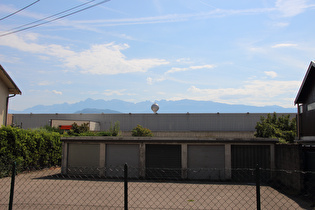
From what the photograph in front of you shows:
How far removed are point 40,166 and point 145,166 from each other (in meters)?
8.33

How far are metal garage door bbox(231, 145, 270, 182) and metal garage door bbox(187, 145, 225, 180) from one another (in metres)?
0.82

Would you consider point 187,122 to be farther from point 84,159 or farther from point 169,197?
point 169,197

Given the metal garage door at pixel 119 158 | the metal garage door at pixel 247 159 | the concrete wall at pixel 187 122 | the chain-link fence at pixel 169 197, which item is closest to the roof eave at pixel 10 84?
the chain-link fence at pixel 169 197

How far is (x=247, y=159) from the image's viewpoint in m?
19.1

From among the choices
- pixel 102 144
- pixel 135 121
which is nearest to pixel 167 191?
pixel 102 144

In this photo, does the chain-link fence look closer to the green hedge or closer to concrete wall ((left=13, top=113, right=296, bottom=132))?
the green hedge

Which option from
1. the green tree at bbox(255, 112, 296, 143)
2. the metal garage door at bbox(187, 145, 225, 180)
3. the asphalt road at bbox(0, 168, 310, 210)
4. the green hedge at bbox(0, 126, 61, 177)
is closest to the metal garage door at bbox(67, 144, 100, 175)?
the green hedge at bbox(0, 126, 61, 177)

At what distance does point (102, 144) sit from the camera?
20391 mm

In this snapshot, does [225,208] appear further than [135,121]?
No

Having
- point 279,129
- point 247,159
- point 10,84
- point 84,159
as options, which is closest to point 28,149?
point 84,159

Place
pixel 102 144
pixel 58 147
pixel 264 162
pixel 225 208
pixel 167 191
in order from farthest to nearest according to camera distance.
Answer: pixel 58 147
pixel 102 144
pixel 264 162
pixel 167 191
pixel 225 208

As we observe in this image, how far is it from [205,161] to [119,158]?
5.75 meters

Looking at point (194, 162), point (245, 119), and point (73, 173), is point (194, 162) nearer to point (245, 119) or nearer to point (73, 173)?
point (73, 173)

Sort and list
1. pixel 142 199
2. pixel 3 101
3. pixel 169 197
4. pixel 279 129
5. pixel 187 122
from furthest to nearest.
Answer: pixel 187 122 < pixel 279 129 < pixel 3 101 < pixel 169 197 < pixel 142 199
